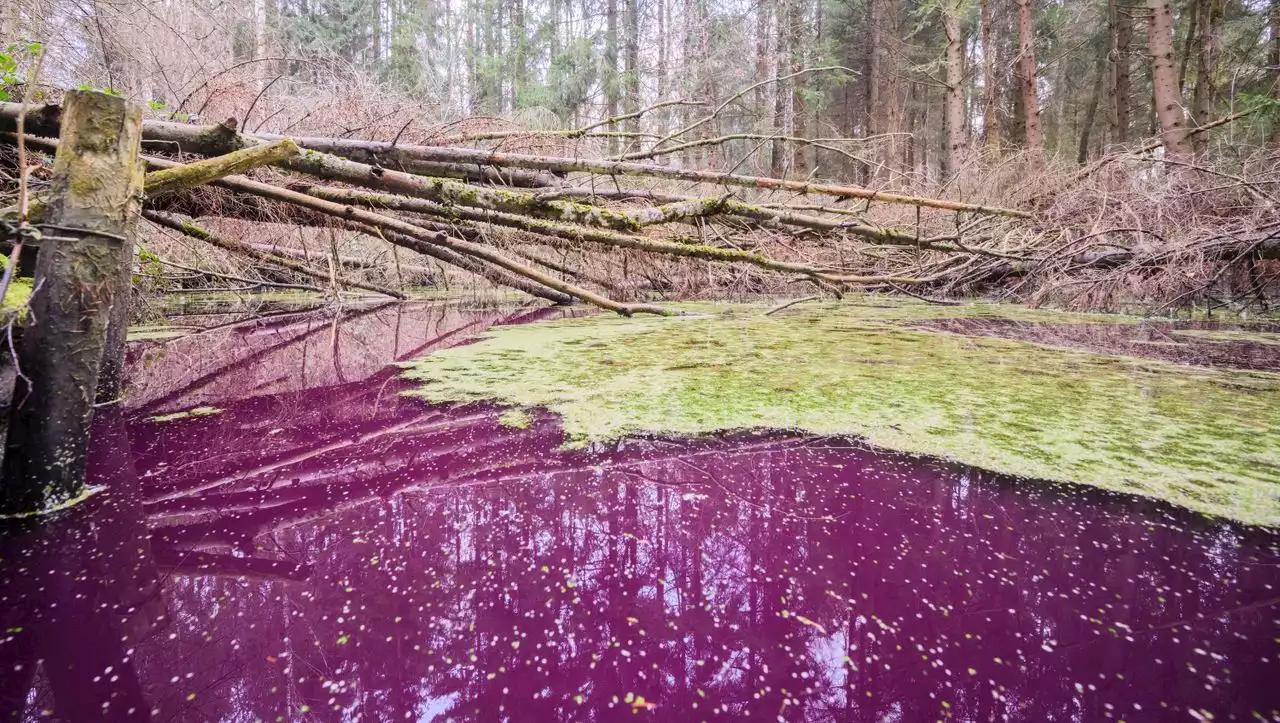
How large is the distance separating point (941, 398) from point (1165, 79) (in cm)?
612

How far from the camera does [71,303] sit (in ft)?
3.74

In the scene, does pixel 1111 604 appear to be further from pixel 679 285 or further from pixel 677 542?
pixel 679 285

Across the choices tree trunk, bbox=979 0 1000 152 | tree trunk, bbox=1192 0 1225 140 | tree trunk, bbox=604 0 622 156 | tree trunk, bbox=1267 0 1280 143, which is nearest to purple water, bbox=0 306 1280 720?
tree trunk, bbox=979 0 1000 152

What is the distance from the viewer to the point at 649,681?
690 millimetres

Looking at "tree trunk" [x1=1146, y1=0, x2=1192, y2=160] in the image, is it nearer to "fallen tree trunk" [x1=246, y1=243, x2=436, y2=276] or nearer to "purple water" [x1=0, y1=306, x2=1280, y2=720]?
"purple water" [x1=0, y1=306, x2=1280, y2=720]

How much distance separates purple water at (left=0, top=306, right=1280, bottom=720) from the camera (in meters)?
0.67

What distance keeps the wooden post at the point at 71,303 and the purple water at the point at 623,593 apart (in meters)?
0.11

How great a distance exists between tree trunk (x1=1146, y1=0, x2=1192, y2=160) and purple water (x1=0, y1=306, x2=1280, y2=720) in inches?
246

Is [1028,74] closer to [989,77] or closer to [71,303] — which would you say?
[989,77]

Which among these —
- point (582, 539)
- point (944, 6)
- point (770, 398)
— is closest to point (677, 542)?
point (582, 539)

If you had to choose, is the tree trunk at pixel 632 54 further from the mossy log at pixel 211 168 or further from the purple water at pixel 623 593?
the purple water at pixel 623 593

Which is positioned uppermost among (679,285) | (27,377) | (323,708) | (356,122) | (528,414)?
(356,122)

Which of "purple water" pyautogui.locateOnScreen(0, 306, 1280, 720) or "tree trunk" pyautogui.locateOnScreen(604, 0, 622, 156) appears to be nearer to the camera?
"purple water" pyautogui.locateOnScreen(0, 306, 1280, 720)

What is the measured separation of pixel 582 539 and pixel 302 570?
1.54 feet
